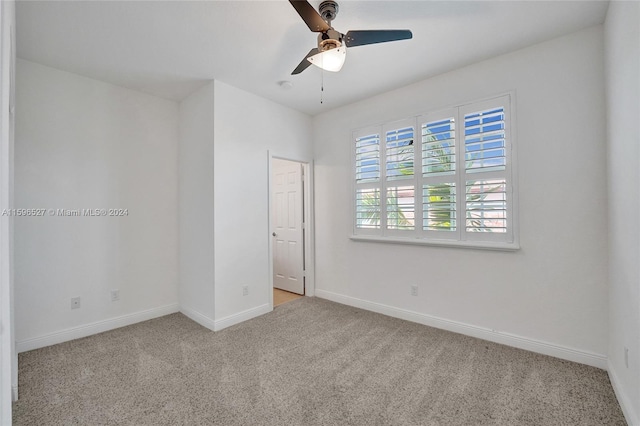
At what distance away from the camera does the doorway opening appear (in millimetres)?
4355

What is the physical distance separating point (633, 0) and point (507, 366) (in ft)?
8.40

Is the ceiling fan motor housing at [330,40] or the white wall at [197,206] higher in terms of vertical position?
the ceiling fan motor housing at [330,40]

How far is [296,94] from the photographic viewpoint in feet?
11.6

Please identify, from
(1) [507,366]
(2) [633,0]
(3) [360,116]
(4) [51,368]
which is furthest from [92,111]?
(1) [507,366]

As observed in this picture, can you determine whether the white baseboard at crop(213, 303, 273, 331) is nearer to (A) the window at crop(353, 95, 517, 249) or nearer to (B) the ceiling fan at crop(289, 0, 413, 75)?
(A) the window at crop(353, 95, 517, 249)

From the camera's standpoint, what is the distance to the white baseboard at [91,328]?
8.71ft

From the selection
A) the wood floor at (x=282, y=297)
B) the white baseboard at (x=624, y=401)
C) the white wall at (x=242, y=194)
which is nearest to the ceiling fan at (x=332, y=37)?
the white wall at (x=242, y=194)

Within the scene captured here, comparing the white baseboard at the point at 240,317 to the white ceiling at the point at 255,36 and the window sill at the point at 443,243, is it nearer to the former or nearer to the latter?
the window sill at the point at 443,243

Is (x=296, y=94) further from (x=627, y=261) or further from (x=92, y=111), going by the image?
(x=627, y=261)

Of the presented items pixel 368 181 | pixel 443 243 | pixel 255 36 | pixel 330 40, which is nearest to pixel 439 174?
pixel 443 243

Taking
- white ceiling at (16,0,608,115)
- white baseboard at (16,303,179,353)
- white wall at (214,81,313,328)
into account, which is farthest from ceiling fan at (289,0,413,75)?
white baseboard at (16,303,179,353)

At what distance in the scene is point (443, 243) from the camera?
3.02m

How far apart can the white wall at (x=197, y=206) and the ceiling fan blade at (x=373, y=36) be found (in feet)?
6.17

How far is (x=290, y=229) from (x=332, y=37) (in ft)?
10.2
